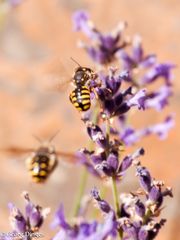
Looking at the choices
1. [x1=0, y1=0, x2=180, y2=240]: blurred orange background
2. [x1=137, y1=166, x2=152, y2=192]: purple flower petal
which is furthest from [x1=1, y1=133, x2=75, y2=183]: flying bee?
[x1=0, y1=0, x2=180, y2=240]: blurred orange background

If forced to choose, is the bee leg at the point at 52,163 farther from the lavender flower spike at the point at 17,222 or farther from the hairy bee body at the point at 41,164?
the lavender flower spike at the point at 17,222

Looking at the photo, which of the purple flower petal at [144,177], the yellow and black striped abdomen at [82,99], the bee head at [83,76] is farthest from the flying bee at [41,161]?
the purple flower petal at [144,177]

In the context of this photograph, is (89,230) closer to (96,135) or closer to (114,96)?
(96,135)

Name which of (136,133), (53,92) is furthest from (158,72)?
(53,92)

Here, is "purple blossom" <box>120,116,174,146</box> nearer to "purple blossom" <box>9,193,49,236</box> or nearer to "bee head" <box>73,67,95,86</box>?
"bee head" <box>73,67,95,86</box>

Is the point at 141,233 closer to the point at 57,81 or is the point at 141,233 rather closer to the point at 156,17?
the point at 57,81

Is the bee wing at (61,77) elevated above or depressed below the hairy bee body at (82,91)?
above
